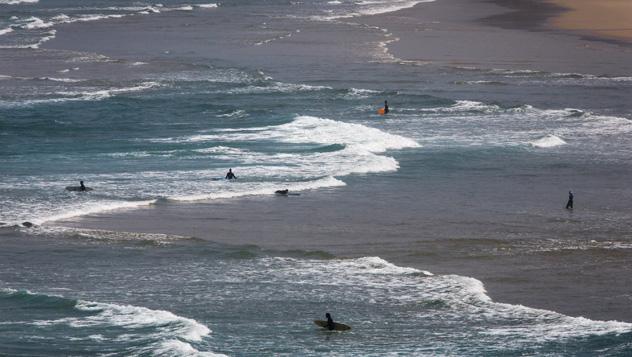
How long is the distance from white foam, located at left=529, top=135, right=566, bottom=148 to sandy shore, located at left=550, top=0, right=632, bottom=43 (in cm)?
3396

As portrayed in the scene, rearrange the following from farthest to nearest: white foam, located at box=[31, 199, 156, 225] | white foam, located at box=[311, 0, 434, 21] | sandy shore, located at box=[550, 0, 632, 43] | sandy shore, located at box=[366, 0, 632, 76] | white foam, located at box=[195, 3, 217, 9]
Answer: white foam, located at box=[195, 3, 217, 9]
white foam, located at box=[311, 0, 434, 21]
sandy shore, located at box=[550, 0, 632, 43]
sandy shore, located at box=[366, 0, 632, 76]
white foam, located at box=[31, 199, 156, 225]

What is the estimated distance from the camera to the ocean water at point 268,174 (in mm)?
21312

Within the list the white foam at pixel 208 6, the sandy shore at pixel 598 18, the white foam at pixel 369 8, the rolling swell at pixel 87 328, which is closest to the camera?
the rolling swell at pixel 87 328

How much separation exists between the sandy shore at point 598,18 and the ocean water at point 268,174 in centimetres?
1425

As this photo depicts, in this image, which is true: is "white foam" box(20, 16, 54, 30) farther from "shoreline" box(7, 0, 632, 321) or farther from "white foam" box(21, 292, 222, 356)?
"white foam" box(21, 292, 222, 356)

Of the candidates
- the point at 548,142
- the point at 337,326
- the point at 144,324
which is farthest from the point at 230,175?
the point at 337,326

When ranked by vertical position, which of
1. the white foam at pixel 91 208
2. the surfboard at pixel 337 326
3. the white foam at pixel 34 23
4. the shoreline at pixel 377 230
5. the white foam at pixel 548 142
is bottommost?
the surfboard at pixel 337 326

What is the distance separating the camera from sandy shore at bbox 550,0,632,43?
78.5 meters

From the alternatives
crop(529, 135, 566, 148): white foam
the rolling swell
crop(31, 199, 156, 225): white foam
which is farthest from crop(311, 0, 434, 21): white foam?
the rolling swell

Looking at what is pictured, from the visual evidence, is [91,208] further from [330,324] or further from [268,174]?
[330,324]

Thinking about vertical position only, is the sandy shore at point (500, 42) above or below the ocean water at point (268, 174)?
above

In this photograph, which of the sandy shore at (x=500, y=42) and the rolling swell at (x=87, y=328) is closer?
the rolling swell at (x=87, y=328)

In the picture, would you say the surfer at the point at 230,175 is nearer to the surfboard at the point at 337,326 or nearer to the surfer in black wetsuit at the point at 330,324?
the surfboard at the point at 337,326

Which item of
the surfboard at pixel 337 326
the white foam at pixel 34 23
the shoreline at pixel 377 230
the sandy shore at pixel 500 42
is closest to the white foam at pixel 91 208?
the shoreline at pixel 377 230
